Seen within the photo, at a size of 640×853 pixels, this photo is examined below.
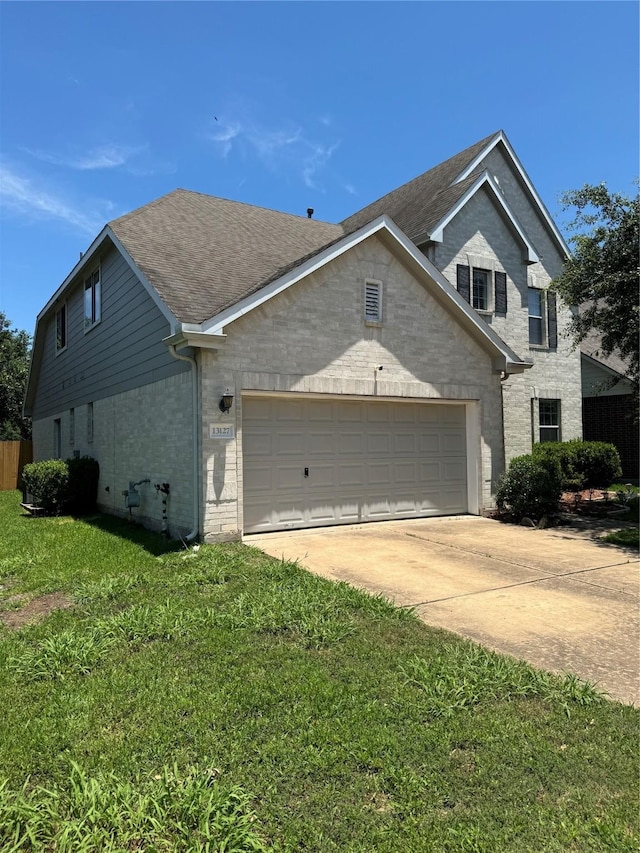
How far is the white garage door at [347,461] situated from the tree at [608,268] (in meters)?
3.33

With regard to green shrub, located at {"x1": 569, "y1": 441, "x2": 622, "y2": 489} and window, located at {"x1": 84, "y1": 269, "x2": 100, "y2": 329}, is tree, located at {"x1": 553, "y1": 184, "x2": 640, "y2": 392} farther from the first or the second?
window, located at {"x1": 84, "y1": 269, "x2": 100, "y2": 329}

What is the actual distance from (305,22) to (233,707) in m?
11.1

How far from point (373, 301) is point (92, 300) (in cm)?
831

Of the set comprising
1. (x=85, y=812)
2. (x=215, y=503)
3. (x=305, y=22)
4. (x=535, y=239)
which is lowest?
(x=85, y=812)

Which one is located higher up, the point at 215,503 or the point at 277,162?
the point at 277,162

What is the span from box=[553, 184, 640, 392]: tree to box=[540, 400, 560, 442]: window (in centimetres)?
521

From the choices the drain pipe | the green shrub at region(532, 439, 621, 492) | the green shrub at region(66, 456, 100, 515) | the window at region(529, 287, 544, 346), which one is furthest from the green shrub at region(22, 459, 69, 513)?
the window at region(529, 287, 544, 346)

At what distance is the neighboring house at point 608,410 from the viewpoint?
1827 centimetres

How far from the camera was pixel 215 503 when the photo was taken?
29.4ft

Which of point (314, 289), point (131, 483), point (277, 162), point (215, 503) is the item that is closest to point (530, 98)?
point (314, 289)

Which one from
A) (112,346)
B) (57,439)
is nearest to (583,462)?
(112,346)

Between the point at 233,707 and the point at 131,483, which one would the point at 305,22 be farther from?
the point at 233,707

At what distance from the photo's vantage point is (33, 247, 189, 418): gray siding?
1066cm

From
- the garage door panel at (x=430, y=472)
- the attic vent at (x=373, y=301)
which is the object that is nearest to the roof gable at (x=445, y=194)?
the attic vent at (x=373, y=301)
